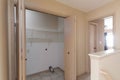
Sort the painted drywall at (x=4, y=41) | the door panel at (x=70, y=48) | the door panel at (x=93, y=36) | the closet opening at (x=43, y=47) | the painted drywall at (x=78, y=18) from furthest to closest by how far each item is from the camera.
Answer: the door panel at (x=93, y=36) → the closet opening at (x=43, y=47) → the door panel at (x=70, y=48) → the painted drywall at (x=78, y=18) → the painted drywall at (x=4, y=41)

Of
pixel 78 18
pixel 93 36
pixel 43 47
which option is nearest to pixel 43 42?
pixel 43 47

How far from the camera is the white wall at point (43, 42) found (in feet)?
11.2

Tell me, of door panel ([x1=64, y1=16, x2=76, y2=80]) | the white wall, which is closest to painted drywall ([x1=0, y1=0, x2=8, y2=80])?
door panel ([x1=64, y1=16, x2=76, y2=80])

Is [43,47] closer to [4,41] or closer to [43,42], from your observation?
[43,42]

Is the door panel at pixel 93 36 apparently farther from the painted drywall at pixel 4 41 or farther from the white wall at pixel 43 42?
the painted drywall at pixel 4 41

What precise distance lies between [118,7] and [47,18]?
2680 mm

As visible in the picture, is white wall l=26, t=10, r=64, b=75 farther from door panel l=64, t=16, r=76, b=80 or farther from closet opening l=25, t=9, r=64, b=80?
door panel l=64, t=16, r=76, b=80

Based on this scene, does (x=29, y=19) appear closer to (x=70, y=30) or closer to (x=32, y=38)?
(x=32, y=38)

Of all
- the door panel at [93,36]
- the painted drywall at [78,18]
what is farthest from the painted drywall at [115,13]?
the door panel at [93,36]

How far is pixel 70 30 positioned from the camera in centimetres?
269

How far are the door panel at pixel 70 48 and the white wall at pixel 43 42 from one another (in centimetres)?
124

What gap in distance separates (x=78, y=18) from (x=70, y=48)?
1.15 meters

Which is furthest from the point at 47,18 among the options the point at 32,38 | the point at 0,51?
the point at 0,51

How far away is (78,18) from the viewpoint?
311 cm
